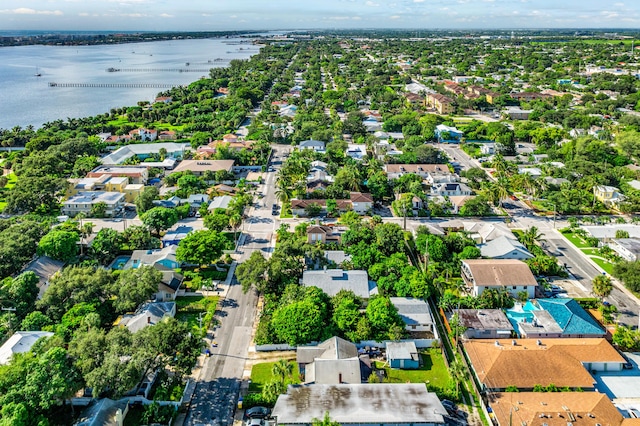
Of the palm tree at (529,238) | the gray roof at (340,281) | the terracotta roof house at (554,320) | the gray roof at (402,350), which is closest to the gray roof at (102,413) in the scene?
the gray roof at (402,350)

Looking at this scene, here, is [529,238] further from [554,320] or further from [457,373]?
[457,373]

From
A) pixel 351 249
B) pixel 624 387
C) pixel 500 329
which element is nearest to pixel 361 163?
pixel 351 249

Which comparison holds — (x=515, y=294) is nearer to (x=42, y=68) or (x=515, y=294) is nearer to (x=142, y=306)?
(x=142, y=306)

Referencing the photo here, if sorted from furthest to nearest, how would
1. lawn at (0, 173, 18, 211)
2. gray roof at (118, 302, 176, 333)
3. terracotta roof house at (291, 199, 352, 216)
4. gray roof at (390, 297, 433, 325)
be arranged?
lawn at (0, 173, 18, 211), terracotta roof house at (291, 199, 352, 216), gray roof at (390, 297, 433, 325), gray roof at (118, 302, 176, 333)

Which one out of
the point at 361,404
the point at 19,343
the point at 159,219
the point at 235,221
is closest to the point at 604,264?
the point at 361,404

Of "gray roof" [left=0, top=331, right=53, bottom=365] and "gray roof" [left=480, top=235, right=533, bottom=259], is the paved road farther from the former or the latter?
"gray roof" [left=480, top=235, right=533, bottom=259]

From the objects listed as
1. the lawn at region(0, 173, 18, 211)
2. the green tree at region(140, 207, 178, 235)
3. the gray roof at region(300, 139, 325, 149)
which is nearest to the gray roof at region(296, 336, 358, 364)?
the green tree at region(140, 207, 178, 235)

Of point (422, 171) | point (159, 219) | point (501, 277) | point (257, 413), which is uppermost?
point (422, 171)
